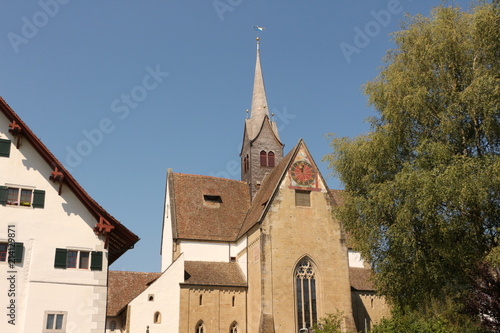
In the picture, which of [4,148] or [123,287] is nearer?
[4,148]

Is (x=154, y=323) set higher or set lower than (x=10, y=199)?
lower

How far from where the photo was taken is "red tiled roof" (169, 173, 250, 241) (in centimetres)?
3859

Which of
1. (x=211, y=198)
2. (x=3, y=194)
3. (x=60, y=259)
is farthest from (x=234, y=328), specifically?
(x=3, y=194)

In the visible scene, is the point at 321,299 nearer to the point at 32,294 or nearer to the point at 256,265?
the point at 256,265

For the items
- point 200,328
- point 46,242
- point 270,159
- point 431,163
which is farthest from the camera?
point 270,159

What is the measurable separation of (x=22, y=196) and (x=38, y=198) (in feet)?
2.04

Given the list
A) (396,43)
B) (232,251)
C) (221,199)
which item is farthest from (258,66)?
(396,43)

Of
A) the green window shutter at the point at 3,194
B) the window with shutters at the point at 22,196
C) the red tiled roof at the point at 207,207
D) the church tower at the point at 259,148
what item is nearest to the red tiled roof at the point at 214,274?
the red tiled roof at the point at 207,207

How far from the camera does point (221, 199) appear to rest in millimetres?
41250

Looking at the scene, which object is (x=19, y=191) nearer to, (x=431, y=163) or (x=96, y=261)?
(x=96, y=261)

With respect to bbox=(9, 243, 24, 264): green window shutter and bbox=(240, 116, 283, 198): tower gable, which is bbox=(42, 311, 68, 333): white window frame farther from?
bbox=(240, 116, 283, 198): tower gable

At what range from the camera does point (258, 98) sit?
50.7 meters

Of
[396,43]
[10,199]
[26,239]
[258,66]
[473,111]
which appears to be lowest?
[26,239]

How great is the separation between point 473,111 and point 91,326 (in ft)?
54.4
